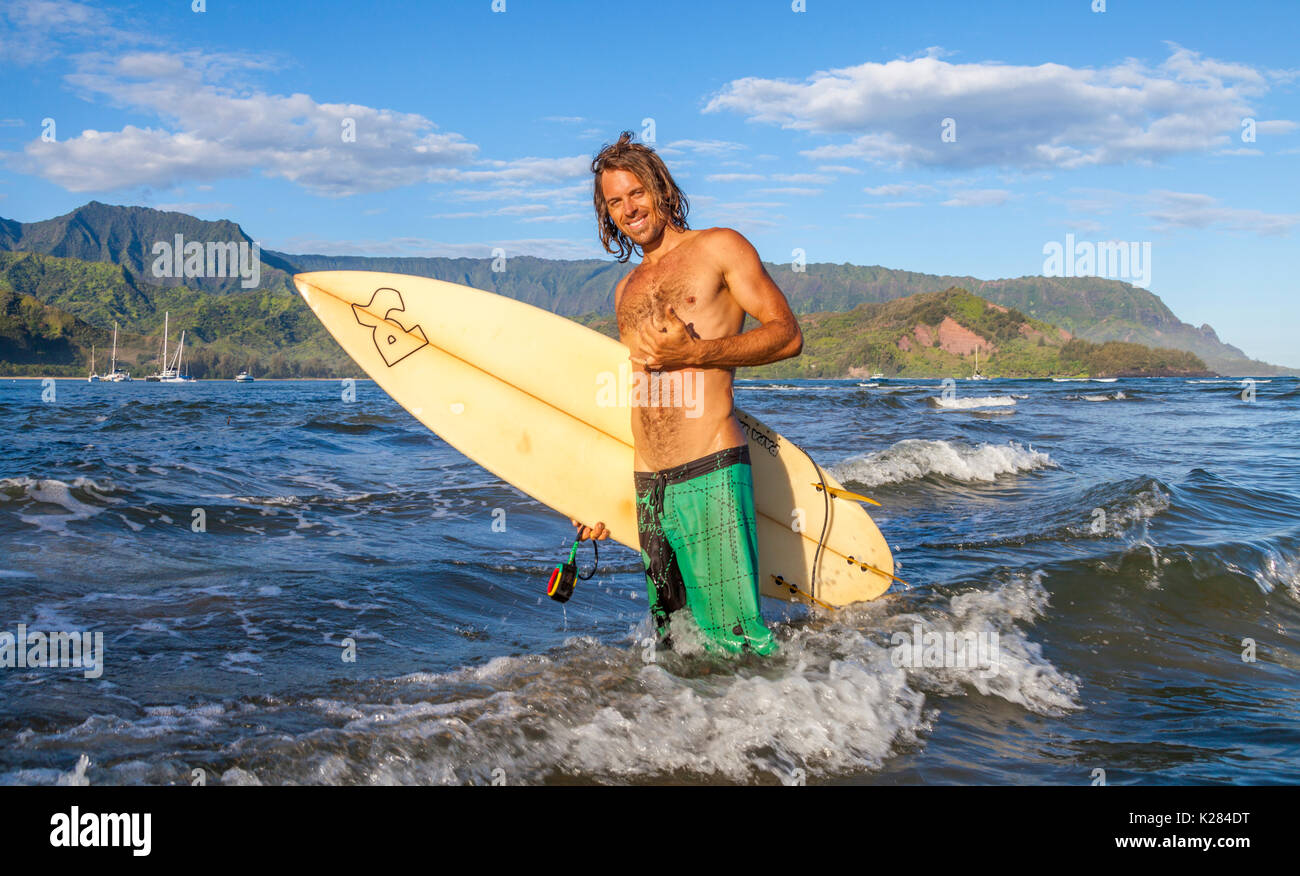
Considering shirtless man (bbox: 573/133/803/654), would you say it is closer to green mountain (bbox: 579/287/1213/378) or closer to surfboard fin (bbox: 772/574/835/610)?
surfboard fin (bbox: 772/574/835/610)

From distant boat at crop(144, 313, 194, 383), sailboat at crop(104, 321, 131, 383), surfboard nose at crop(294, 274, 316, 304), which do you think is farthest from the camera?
distant boat at crop(144, 313, 194, 383)

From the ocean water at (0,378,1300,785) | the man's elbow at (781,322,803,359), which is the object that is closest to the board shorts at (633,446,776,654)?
the ocean water at (0,378,1300,785)

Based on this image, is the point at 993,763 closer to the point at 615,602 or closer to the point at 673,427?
the point at 673,427

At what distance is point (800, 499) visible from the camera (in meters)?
4.43

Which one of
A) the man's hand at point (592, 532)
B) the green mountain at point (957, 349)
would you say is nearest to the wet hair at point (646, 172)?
the man's hand at point (592, 532)

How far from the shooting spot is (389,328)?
4973mm

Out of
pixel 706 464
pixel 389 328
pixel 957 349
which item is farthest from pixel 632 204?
pixel 957 349

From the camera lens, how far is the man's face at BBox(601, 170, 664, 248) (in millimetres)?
3279

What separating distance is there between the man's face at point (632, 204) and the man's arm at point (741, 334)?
0.32 meters

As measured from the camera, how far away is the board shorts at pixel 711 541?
3283 millimetres

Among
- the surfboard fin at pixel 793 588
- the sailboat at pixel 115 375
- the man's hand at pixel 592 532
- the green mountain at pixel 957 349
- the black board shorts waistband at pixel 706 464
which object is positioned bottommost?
the surfboard fin at pixel 793 588

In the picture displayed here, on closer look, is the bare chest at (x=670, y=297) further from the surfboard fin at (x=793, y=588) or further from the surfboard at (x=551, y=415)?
the surfboard fin at (x=793, y=588)

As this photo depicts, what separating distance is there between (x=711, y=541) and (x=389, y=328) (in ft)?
9.09
